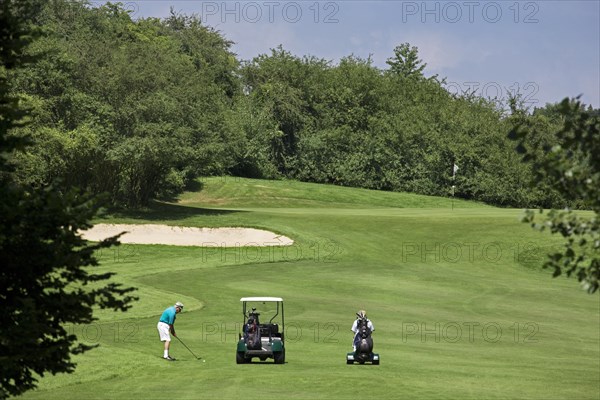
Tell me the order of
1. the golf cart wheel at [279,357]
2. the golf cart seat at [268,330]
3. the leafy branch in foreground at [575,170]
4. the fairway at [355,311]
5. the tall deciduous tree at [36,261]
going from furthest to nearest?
the golf cart seat at [268,330] < the golf cart wheel at [279,357] < the fairway at [355,311] < the tall deciduous tree at [36,261] < the leafy branch in foreground at [575,170]

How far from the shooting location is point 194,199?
91.6m

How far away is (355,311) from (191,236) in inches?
885

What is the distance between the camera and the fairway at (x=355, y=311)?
22562 millimetres

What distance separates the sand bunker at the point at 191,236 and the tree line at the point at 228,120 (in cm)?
603

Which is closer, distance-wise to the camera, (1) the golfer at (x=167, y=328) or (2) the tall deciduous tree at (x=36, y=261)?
(2) the tall deciduous tree at (x=36, y=261)

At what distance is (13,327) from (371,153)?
3658 inches

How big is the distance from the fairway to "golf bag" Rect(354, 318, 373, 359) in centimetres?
33

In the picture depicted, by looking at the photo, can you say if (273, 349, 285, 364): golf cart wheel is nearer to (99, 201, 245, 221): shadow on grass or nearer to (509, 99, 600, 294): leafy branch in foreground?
(509, 99, 600, 294): leafy branch in foreground

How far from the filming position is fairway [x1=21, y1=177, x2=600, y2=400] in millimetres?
22562

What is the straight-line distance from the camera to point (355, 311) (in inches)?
1438

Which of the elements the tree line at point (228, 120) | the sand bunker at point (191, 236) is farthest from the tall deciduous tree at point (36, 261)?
the tree line at point (228, 120)

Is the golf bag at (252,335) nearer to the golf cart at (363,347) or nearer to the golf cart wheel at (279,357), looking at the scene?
the golf cart wheel at (279,357)

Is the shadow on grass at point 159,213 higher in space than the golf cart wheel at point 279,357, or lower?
higher

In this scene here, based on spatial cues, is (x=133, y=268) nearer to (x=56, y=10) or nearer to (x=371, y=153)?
(x=56, y=10)
